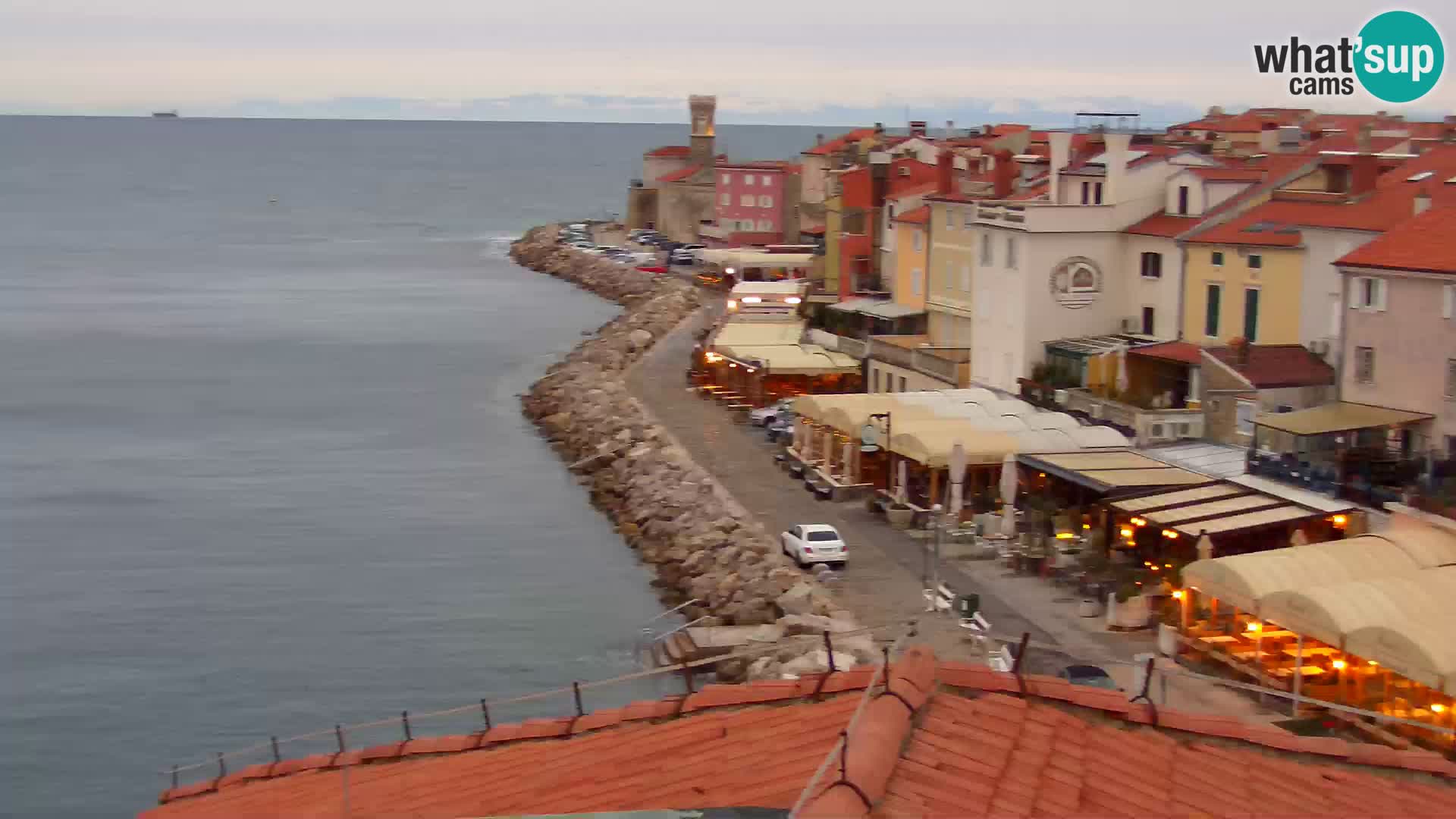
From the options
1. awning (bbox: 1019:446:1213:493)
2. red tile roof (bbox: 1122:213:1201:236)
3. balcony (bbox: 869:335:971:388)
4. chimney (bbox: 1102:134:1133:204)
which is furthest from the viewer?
balcony (bbox: 869:335:971:388)

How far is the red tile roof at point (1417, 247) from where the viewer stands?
23047mm

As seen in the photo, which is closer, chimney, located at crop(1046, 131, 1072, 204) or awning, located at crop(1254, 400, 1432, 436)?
awning, located at crop(1254, 400, 1432, 436)

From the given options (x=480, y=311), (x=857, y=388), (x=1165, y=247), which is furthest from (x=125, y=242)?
(x=1165, y=247)

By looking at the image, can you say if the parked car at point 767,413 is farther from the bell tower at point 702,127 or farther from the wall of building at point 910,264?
the bell tower at point 702,127

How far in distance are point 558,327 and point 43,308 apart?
27959 millimetres

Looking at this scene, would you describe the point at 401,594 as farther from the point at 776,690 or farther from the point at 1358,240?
the point at 776,690

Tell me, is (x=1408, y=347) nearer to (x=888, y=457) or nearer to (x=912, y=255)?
(x=888, y=457)

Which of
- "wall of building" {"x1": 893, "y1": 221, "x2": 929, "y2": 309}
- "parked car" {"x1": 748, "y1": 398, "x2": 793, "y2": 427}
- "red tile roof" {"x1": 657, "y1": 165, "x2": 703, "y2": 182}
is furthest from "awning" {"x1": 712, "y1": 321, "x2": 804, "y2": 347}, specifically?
"red tile roof" {"x1": 657, "y1": 165, "x2": 703, "y2": 182}

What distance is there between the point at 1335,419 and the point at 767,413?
1575 cm

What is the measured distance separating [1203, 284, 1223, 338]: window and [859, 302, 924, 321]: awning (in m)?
10.9

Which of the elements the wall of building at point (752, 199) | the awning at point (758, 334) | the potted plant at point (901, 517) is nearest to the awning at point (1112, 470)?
the potted plant at point (901, 517)

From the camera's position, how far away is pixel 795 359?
40.7m

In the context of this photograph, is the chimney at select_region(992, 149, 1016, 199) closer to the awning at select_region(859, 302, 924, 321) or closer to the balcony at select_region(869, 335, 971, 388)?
the awning at select_region(859, 302, 924, 321)

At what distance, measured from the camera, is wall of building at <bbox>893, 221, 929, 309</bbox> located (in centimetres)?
4019
